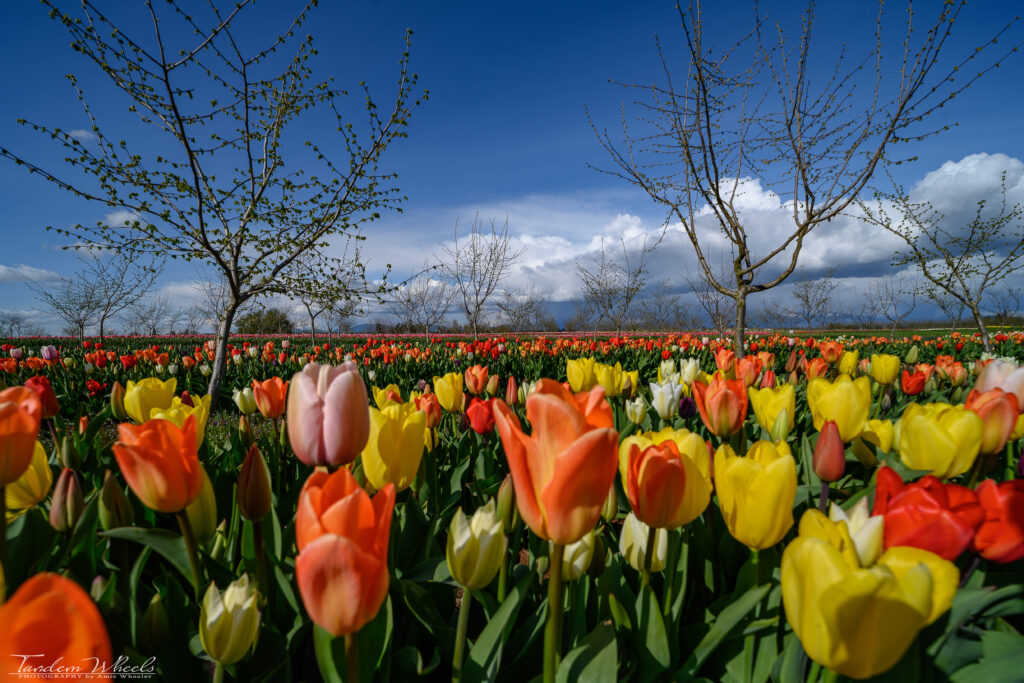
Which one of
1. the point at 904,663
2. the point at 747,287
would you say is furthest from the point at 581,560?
the point at 747,287

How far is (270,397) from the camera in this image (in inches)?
75.3

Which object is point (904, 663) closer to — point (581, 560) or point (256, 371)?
point (581, 560)

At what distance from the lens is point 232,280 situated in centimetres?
471

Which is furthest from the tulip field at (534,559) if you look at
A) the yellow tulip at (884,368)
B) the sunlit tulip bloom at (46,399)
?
the yellow tulip at (884,368)

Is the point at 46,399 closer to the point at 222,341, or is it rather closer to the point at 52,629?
the point at 52,629

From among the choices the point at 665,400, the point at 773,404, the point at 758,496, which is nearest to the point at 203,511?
the point at 758,496

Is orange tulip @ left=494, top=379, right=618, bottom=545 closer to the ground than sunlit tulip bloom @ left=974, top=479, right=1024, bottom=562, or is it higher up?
higher up

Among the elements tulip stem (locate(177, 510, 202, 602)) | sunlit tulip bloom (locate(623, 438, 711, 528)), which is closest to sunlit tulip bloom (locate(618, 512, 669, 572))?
sunlit tulip bloom (locate(623, 438, 711, 528))

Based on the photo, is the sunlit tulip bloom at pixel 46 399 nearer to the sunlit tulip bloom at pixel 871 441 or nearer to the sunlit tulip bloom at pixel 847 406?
the sunlit tulip bloom at pixel 847 406

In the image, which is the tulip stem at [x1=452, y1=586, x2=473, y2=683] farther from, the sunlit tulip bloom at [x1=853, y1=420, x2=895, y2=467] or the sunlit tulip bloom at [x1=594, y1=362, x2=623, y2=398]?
the sunlit tulip bloom at [x1=594, y1=362, x2=623, y2=398]

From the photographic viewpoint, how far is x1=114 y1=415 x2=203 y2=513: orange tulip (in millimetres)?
807

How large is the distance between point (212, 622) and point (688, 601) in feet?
3.30

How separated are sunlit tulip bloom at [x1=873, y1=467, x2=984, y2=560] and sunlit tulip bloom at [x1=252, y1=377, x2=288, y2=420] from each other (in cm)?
189

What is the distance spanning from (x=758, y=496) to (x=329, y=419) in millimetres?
829
